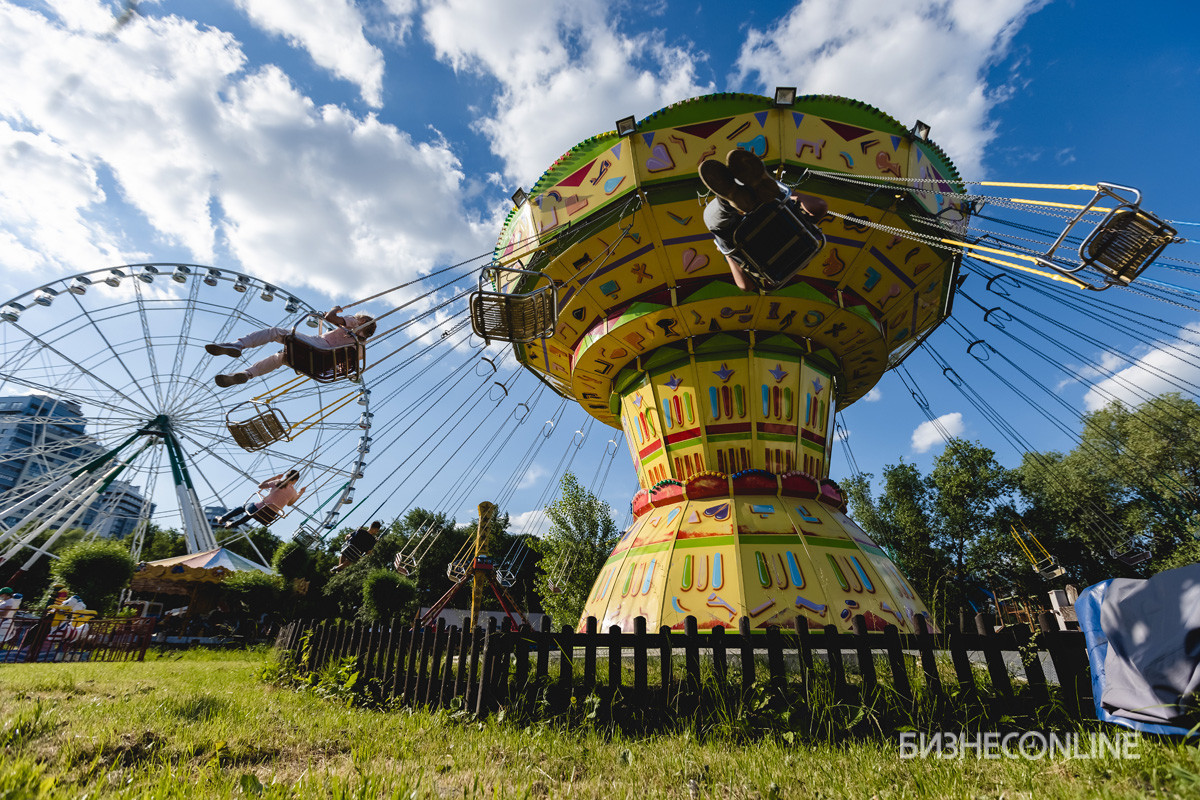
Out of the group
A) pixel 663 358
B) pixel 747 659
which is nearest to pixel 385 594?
pixel 663 358

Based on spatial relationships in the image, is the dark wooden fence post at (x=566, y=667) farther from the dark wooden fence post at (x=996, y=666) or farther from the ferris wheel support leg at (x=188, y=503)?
the ferris wheel support leg at (x=188, y=503)

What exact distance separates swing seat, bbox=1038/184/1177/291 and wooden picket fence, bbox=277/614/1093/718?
254 cm

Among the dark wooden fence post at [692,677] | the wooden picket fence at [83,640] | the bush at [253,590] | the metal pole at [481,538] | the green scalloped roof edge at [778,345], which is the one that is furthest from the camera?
the bush at [253,590]

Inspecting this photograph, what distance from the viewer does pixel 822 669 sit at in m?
4.27

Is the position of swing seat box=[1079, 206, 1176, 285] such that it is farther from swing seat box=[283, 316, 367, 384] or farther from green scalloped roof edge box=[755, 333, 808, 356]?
swing seat box=[283, 316, 367, 384]

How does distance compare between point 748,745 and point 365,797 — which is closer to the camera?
point 365,797

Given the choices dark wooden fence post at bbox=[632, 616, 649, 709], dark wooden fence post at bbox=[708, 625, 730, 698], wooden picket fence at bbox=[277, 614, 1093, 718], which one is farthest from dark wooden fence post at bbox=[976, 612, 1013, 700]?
dark wooden fence post at bbox=[632, 616, 649, 709]

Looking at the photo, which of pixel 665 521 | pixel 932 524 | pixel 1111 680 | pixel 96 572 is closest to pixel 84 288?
pixel 96 572

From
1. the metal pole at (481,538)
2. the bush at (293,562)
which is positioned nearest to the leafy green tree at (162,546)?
the bush at (293,562)

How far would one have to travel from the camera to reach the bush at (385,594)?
80.3ft

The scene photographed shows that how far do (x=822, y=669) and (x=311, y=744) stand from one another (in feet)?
12.3

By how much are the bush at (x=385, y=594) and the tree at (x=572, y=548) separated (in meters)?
6.34

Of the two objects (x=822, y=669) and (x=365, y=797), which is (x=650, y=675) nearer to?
(x=822, y=669)

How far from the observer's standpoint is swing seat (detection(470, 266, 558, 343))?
605 centimetres
